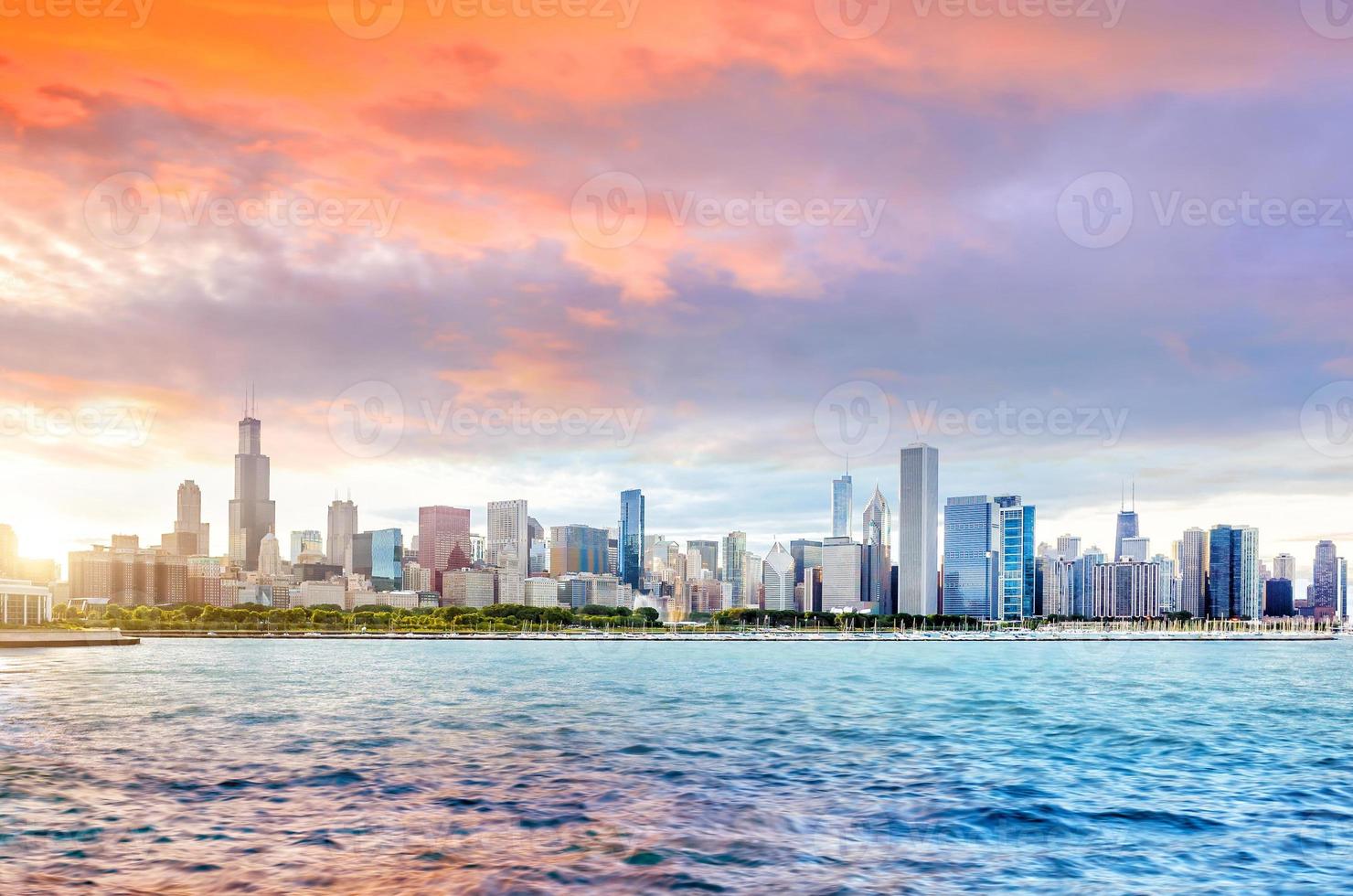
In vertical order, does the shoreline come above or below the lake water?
below

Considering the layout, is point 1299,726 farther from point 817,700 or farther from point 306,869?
point 306,869

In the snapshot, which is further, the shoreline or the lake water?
the shoreline

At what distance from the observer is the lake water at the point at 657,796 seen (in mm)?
23312

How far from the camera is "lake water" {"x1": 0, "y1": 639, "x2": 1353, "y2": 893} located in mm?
23312

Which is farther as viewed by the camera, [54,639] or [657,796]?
[54,639]

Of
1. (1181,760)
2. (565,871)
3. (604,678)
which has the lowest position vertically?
(604,678)

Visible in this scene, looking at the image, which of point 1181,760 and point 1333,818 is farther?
point 1181,760

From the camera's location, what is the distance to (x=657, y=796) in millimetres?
32625

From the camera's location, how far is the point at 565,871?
74.8ft

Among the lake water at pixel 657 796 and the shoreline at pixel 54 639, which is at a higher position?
the lake water at pixel 657 796

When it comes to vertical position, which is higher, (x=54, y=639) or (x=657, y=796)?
(x=657, y=796)

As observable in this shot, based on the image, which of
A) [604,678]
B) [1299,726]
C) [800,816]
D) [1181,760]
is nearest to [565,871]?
[800,816]

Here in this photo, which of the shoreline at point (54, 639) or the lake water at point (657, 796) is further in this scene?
the shoreline at point (54, 639)

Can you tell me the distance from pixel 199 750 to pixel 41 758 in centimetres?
561
